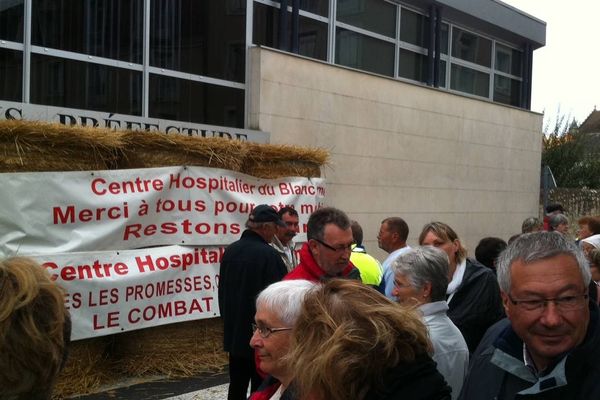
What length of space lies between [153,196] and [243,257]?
2201 millimetres

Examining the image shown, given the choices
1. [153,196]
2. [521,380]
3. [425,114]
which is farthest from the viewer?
[425,114]

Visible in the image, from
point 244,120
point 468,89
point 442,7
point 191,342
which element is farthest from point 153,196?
point 468,89

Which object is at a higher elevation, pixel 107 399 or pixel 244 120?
pixel 244 120

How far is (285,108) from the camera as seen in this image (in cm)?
975

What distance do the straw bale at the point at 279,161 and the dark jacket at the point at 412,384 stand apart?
5.65 meters

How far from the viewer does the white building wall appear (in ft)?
32.3

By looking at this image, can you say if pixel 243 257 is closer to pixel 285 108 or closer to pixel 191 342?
pixel 191 342

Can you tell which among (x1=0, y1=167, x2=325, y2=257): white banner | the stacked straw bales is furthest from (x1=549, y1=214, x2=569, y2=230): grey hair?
the stacked straw bales

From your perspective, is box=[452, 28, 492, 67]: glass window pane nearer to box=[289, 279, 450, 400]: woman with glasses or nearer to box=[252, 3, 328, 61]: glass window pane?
box=[252, 3, 328, 61]: glass window pane

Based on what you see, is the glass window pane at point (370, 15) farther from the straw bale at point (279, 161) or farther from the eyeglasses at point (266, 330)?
the eyeglasses at point (266, 330)

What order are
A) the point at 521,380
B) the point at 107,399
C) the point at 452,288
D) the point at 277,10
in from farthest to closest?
the point at 277,10
the point at 107,399
the point at 452,288
the point at 521,380

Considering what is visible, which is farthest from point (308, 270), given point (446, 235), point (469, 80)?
point (469, 80)

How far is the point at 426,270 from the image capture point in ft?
10.6

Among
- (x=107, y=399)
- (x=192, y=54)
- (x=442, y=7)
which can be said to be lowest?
(x=107, y=399)
